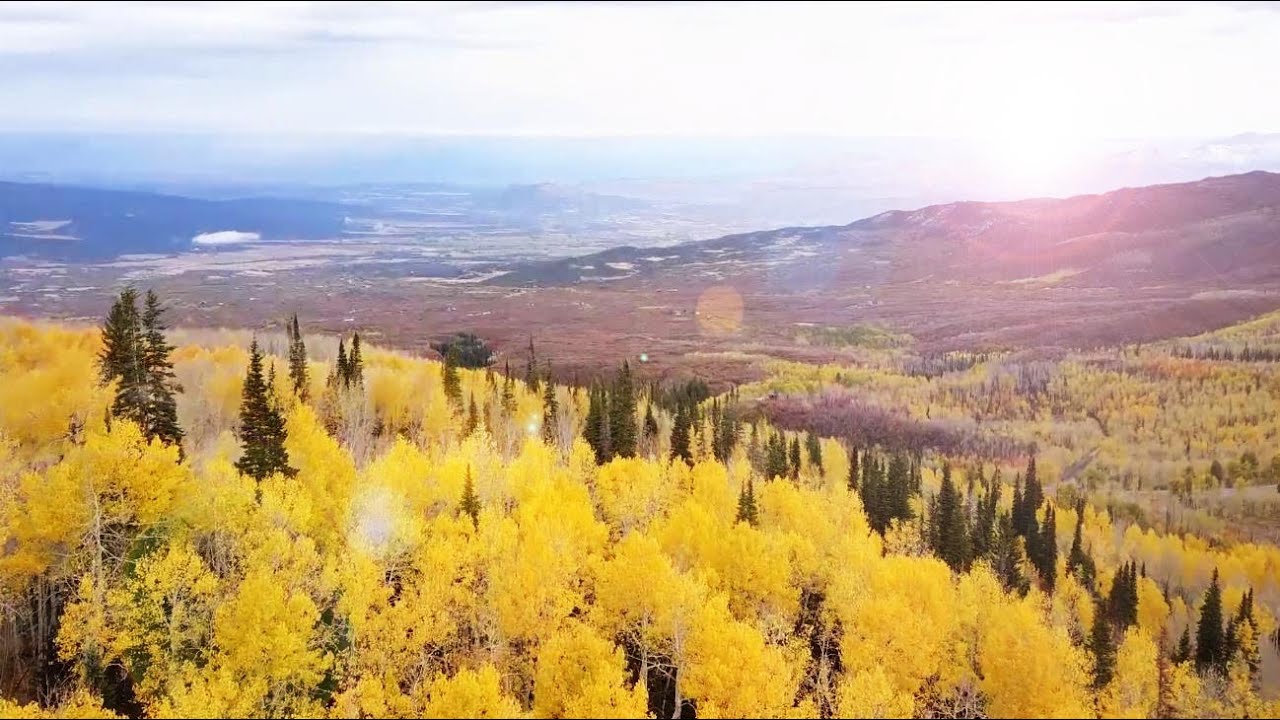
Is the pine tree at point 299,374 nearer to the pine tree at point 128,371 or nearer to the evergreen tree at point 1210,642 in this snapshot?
the pine tree at point 128,371

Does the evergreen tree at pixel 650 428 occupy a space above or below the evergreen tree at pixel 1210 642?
above

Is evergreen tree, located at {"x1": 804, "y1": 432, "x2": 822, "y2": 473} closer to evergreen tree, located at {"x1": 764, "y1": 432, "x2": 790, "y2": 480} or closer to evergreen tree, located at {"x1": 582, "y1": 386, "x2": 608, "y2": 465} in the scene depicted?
evergreen tree, located at {"x1": 764, "y1": 432, "x2": 790, "y2": 480}

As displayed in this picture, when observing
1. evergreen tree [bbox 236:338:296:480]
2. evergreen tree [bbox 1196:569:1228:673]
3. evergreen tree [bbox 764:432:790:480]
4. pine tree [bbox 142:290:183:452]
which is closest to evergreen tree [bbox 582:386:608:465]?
evergreen tree [bbox 764:432:790:480]

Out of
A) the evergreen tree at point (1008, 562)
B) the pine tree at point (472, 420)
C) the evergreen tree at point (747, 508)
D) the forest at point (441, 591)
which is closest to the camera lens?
the forest at point (441, 591)

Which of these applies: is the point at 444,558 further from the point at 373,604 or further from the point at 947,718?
the point at 947,718

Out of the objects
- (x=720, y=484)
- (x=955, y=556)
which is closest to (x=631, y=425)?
(x=720, y=484)

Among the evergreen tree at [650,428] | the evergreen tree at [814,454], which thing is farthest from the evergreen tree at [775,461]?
the evergreen tree at [650,428]

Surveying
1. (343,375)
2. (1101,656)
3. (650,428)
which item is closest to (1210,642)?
(1101,656)
